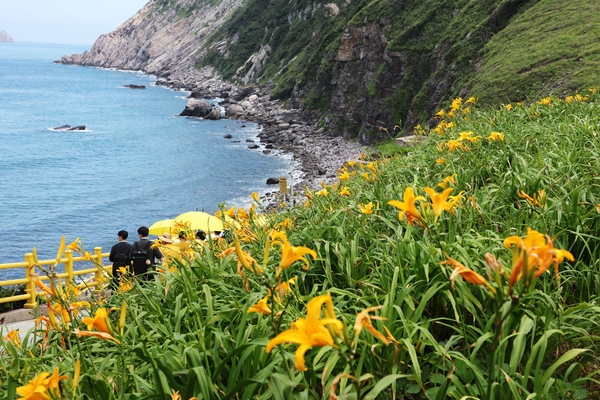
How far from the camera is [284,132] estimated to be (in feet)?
147

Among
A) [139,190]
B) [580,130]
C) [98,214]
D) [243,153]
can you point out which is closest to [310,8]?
[243,153]

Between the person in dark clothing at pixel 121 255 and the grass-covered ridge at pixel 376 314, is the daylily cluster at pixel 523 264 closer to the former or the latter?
the grass-covered ridge at pixel 376 314

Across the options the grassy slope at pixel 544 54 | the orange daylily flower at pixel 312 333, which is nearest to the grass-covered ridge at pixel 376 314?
the orange daylily flower at pixel 312 333

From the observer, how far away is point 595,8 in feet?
68.1

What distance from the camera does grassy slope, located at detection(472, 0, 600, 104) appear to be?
16.2m

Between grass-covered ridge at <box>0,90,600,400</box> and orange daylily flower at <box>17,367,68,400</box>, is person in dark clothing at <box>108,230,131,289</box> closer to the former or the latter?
grass-covered ridge at <box>0,90,600,400</box>

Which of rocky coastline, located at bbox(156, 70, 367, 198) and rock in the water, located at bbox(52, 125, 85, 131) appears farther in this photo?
rock in the water, located at bbox(52, 125, 85, 131)

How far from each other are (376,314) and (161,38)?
134 meters

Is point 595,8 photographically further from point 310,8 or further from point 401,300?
point 310,8

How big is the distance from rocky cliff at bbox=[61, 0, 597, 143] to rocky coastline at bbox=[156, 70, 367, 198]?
2.46ft

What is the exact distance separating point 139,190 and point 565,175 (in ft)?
99.4

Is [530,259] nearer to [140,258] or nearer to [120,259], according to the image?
[140,258]

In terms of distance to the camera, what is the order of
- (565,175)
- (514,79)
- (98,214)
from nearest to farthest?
(565,175) < (514,79) < (98,214)

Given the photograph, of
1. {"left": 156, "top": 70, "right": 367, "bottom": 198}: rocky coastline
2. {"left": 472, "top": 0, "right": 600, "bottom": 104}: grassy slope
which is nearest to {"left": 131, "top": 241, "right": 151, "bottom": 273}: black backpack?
{"left": 472, "top": 0, "right": 600, "bottom": 104}: grassy slope
